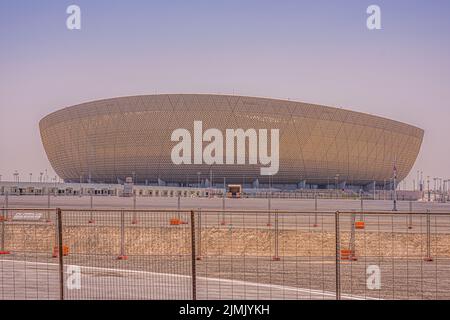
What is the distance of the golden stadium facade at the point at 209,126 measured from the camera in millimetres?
114375

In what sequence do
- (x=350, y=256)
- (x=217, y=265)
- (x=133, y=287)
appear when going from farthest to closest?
(x=350, y=256) → (x=217, y=265) → (x=133, y=287)

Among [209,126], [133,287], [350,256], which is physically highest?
[209,126]

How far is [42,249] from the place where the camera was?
17.6 meters

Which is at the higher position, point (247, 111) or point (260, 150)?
point (247, 111)

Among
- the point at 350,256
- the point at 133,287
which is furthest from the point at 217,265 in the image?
the point at 350,256

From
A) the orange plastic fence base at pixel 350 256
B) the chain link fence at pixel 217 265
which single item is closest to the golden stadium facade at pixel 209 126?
the chain link fence at pixel 217 265

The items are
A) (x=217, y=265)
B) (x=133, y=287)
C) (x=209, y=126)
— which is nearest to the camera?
(x=133, y=287)

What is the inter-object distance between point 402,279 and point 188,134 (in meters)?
106

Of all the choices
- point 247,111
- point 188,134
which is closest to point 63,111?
point 188,134

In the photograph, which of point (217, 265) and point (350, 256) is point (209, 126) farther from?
point (217, 265)

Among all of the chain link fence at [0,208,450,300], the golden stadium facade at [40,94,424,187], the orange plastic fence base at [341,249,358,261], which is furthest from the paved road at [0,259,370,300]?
the golden stadium facade at [40,94,424,187]

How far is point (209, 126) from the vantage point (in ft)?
374

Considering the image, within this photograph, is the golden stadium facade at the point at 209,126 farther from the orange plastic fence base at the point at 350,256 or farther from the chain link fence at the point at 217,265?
the orange plastic fence base at the point at 350,256
